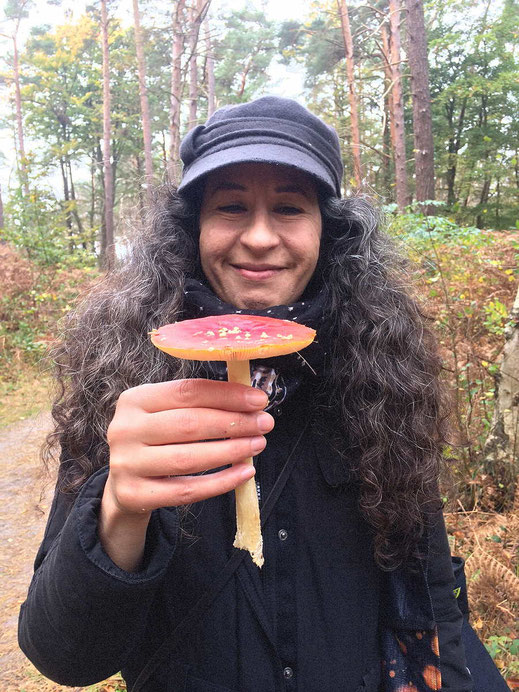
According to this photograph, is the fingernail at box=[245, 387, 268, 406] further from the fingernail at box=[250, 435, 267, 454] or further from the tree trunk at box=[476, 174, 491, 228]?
the tree trunk at box=[476, 174, 491, 228]

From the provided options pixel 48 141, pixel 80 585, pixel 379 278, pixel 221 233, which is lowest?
pixel 80 585

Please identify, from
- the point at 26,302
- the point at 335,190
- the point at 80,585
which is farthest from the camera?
the point at 26,302

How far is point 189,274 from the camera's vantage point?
1.82 m

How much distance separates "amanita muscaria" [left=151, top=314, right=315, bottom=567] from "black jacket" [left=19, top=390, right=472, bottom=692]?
44 centimetres

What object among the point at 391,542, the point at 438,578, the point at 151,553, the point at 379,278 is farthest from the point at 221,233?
the point at 438,578

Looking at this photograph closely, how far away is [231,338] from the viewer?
3.15ft

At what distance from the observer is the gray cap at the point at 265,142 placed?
1.50 metres

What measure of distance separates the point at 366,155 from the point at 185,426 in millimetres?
22476

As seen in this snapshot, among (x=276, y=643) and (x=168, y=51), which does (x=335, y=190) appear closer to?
(x=276, y=643)

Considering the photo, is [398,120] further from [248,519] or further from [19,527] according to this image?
[248,519]

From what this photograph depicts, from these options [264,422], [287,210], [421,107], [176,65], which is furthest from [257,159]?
[176,65]

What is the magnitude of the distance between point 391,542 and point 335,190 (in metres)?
1.36

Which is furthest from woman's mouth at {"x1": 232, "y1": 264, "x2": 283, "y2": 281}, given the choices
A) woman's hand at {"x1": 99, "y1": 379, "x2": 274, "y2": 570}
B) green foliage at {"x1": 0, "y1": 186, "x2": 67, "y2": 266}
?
green foliage at {"x1": 0, "y1": 186, "x2": 67, "y2": 266}

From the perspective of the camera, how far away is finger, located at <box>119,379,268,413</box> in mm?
1043
